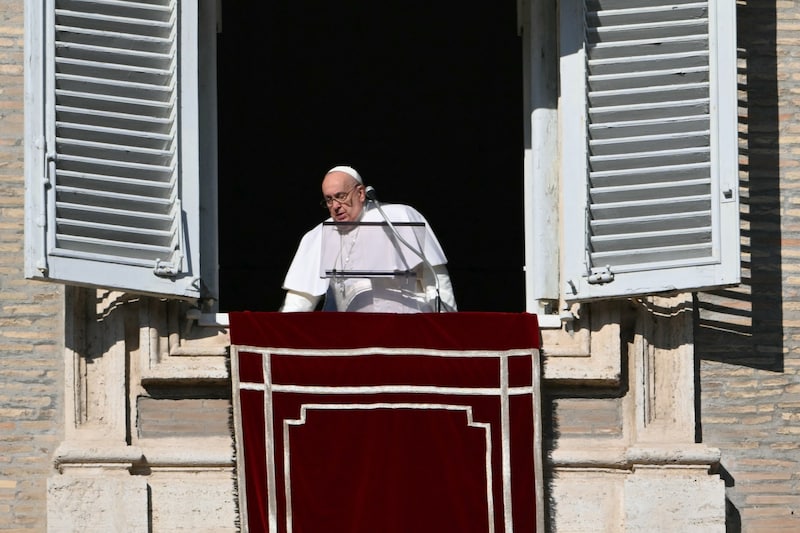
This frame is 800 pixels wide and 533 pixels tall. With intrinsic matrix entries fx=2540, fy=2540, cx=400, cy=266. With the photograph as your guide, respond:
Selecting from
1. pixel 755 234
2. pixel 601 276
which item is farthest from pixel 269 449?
pixel 755 234

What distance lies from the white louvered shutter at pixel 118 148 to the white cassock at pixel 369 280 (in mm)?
600

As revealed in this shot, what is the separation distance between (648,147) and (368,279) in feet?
3.77

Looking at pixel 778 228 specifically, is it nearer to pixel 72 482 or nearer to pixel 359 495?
pixel 359 495

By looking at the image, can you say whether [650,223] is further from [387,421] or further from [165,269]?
[165,269]

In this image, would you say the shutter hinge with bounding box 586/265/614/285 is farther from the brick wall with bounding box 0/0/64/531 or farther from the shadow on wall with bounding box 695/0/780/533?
the brick wall with bounding box 0/0/64/531

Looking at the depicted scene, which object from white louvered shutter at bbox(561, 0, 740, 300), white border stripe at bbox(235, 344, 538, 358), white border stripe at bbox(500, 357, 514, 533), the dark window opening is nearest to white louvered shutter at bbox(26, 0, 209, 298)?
white border stripe at bbox(235, 344, 538, 358)

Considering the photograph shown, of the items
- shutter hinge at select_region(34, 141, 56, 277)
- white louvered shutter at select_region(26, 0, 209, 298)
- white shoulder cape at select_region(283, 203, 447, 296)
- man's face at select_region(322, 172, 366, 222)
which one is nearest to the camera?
shutter hinge at select_region(34, 141, 56, 277)

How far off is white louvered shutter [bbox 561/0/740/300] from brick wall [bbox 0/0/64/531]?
1.93 m

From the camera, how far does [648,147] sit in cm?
931

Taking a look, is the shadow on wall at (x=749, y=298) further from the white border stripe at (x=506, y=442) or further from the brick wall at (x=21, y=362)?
the brick wall at (x=21, y=362)

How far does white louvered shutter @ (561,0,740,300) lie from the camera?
30.1 ft

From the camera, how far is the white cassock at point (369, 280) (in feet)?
31.0

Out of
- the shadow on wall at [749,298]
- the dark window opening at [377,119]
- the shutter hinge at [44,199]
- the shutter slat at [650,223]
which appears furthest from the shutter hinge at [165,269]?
the dark window opening at [377,119]

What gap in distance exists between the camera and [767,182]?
386 inches
